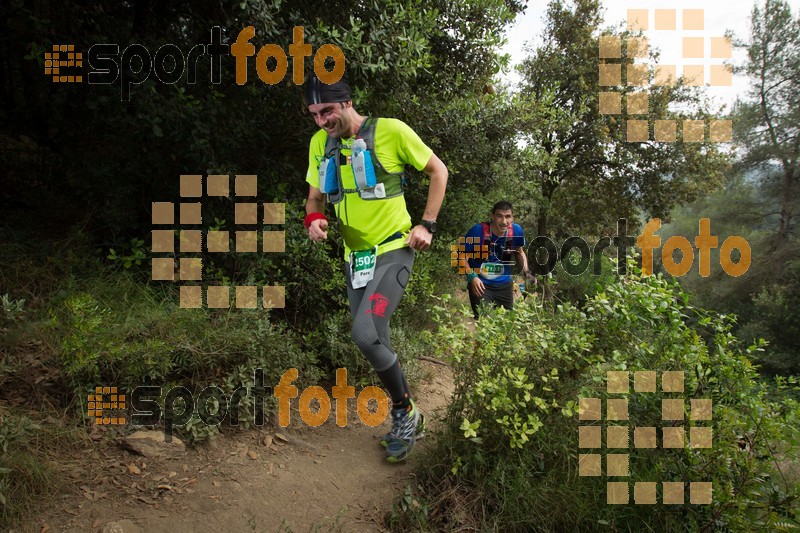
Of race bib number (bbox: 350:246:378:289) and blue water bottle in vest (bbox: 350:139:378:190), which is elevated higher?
blue water bottle in vest (bbox: 350:139:378:190)

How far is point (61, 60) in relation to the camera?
15.3 feet

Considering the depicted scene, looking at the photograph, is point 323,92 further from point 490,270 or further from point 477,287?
point 490,270

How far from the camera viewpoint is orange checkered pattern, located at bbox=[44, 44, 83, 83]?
4.63m

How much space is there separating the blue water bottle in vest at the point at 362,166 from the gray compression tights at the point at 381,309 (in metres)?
0.52

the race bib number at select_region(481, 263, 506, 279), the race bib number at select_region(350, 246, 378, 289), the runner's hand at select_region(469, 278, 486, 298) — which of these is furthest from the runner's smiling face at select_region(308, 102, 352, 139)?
the race bib number at select_region(481, 263, 506, 279)

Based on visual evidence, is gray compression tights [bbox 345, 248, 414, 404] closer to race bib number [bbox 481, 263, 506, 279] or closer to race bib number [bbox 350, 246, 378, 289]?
race bib number [bbox 350, 246, 378, 289]

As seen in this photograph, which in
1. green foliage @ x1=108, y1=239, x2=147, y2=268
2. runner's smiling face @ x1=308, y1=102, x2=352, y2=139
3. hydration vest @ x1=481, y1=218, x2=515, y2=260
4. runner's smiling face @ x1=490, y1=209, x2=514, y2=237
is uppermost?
runner's smiling face @ x1=308, y1=102, x2=352, y2=139

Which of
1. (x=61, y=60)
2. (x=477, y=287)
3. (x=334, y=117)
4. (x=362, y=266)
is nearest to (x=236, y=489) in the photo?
(x=362, y=266)

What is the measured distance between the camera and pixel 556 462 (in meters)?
3.06

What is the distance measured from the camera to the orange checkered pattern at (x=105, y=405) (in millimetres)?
3641

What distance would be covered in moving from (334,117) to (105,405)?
271 cm

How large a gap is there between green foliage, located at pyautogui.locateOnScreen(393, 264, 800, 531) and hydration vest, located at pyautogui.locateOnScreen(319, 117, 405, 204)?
3.61 ft

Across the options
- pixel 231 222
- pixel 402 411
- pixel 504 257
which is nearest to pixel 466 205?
pixel 504 257

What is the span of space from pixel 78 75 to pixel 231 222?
1.96m
